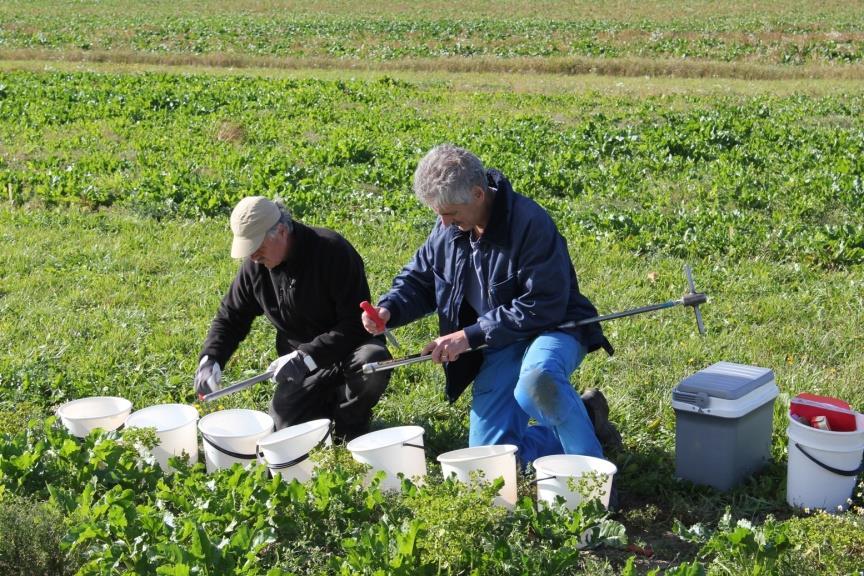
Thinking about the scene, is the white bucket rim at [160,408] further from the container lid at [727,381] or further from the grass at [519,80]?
the grass at [519,80]

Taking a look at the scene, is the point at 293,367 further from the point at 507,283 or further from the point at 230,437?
the point at 507,283

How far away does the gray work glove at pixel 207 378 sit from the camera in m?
5.06

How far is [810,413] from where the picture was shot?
171 inches

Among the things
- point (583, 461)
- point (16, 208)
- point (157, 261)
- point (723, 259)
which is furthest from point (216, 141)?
point (583, 461)

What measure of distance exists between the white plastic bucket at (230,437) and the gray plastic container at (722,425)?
1949 millimetres

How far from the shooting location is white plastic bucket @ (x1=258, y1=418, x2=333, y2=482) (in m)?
4.43

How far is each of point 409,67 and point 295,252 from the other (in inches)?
844

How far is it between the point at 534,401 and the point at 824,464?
1220mm

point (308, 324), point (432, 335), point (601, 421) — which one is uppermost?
point (308, 324)

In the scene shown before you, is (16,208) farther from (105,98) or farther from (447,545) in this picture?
(447,545)

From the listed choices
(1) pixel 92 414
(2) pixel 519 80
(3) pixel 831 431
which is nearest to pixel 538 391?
(3) pixel 831 431

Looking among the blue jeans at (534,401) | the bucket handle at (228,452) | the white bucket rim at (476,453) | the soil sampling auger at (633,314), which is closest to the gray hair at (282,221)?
the soil sampling auger at (633,314)

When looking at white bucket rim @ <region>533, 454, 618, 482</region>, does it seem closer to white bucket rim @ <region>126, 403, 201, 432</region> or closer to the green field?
the green field

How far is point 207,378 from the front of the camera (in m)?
5.08
